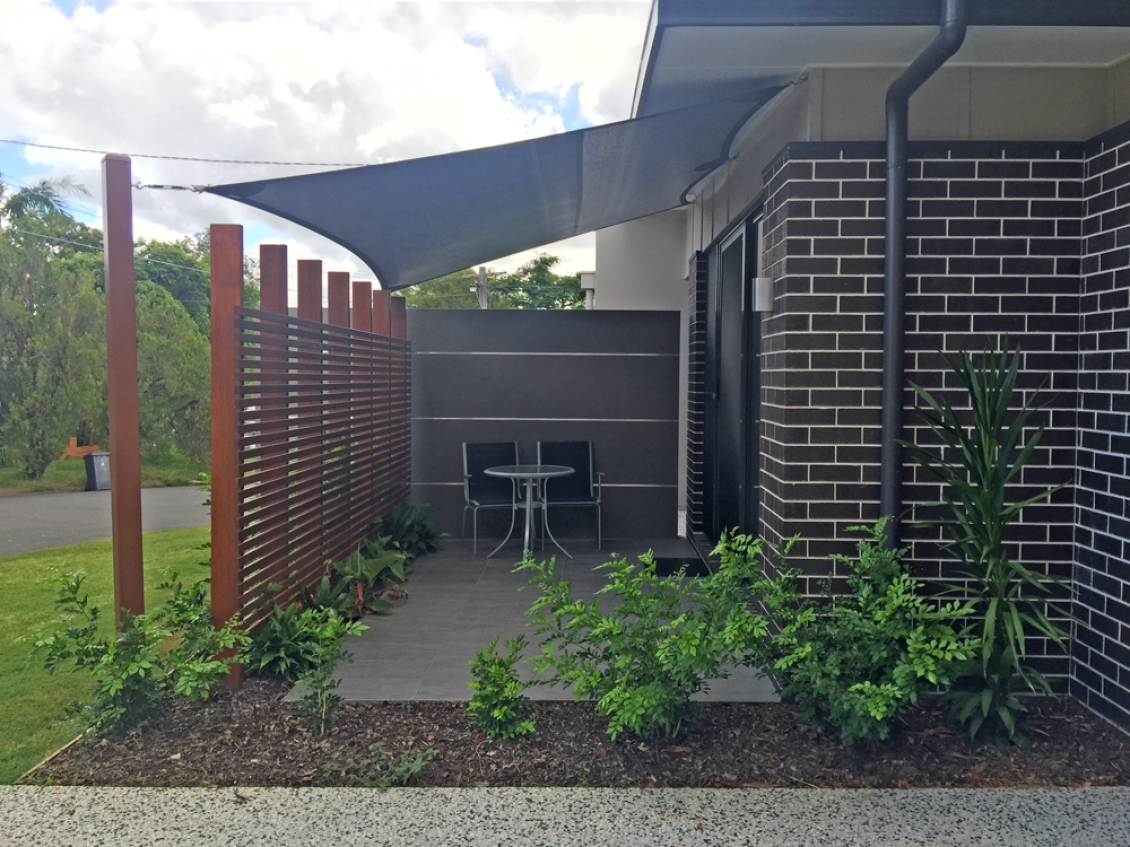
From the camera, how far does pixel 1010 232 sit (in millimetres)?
3848

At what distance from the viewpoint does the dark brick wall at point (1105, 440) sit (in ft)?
11.5

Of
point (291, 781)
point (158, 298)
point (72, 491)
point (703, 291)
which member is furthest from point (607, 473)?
point (158, 298)

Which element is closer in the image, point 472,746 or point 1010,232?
point 472,746

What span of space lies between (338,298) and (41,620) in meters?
3.05

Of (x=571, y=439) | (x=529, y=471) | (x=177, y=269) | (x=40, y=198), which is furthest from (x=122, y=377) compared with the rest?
(x=177, y=269)

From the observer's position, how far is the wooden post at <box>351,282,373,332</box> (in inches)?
241

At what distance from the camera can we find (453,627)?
4.98 meters

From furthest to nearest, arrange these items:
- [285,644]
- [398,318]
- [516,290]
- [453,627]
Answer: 1. [516,290]
2. [398,318]
3. [453,627]
4. [285,644]

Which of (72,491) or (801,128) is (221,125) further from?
(801,128)

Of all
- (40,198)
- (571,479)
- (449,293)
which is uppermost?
(449,293)

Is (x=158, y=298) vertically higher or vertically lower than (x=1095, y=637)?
higher

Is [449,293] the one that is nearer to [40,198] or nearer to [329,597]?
[40,198]

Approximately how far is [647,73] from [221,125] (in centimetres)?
4169

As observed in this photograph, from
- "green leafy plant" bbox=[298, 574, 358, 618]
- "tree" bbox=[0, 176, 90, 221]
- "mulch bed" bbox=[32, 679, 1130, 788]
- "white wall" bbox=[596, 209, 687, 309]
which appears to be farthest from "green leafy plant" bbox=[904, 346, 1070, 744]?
"tree" bbox=[0, 176, 90, 221]
